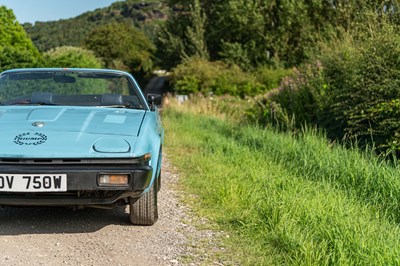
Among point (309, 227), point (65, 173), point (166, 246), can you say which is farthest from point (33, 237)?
point (309, 227)

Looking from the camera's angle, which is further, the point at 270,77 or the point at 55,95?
the point at 270,77

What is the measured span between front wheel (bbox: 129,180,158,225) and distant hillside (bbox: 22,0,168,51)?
104705mm

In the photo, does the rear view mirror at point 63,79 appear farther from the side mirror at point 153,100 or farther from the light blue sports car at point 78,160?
the light blue sports car at point 78,160

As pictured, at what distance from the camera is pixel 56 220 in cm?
495

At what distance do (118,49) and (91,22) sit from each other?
7418 centimetres

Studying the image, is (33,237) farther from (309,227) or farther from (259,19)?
(259,19)

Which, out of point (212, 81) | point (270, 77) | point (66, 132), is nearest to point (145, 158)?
point (66, 132)

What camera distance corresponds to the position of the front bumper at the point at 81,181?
4.09m

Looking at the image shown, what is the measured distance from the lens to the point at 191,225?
16.1ft

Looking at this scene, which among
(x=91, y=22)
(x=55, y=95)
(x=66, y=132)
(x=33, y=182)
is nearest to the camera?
(x=33, y=182)

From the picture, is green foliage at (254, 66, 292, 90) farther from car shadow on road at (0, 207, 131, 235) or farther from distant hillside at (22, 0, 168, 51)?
distant hillside at (22, 0, 168, 51)

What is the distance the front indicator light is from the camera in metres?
4.13

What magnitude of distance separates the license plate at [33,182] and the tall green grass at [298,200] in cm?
139

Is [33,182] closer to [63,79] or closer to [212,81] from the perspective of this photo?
[63,79]
